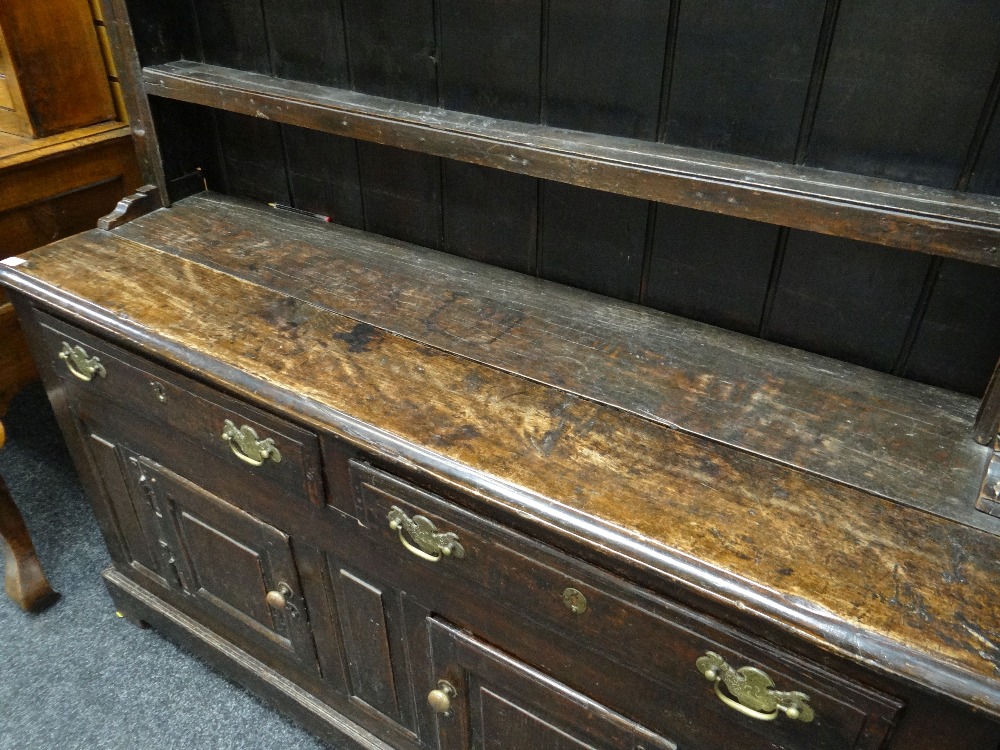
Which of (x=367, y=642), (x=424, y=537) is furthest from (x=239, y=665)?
(x=424, y=537)

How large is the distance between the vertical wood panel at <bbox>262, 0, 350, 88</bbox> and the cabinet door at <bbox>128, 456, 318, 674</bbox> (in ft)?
2.27

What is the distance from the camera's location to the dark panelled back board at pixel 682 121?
0.83 meters

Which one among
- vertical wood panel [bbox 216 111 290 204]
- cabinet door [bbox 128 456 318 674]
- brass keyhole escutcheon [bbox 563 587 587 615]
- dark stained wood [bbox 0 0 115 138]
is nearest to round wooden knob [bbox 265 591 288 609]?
cabinet door [bbox 128 456 318 674]

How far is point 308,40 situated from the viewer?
1231mm

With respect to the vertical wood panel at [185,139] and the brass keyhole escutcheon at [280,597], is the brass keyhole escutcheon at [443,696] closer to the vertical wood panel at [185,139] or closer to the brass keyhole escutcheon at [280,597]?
the brass keyhole escutcheon at [280,597]

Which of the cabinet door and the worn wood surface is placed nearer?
the worn wood surface

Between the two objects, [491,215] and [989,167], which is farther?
[491,215]

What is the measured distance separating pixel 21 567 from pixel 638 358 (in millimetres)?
1407

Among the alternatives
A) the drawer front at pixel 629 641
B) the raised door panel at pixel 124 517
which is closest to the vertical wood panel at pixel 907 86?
the drawer front at pixel 629 641

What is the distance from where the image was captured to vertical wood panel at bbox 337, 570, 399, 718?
109cm

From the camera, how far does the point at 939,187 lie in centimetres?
85

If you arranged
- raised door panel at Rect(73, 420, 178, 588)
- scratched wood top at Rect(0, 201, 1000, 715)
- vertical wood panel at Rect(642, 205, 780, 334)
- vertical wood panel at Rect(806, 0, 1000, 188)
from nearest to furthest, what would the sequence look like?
scratched wood top at Rect(0, 201, 1000, 715) → vertical wood panel at Rect(806, 0, 1000, 188) → vertical wood panel at Rect(642, 205, 780, 334) → raised door panel at Rect(73, 420, 178, 588)

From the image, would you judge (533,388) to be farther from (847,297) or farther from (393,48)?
(393,48)

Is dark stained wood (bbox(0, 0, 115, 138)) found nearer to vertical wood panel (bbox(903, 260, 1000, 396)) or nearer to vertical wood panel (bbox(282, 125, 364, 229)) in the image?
vertical wood panel (bbox(282, 125, 364, 229))
